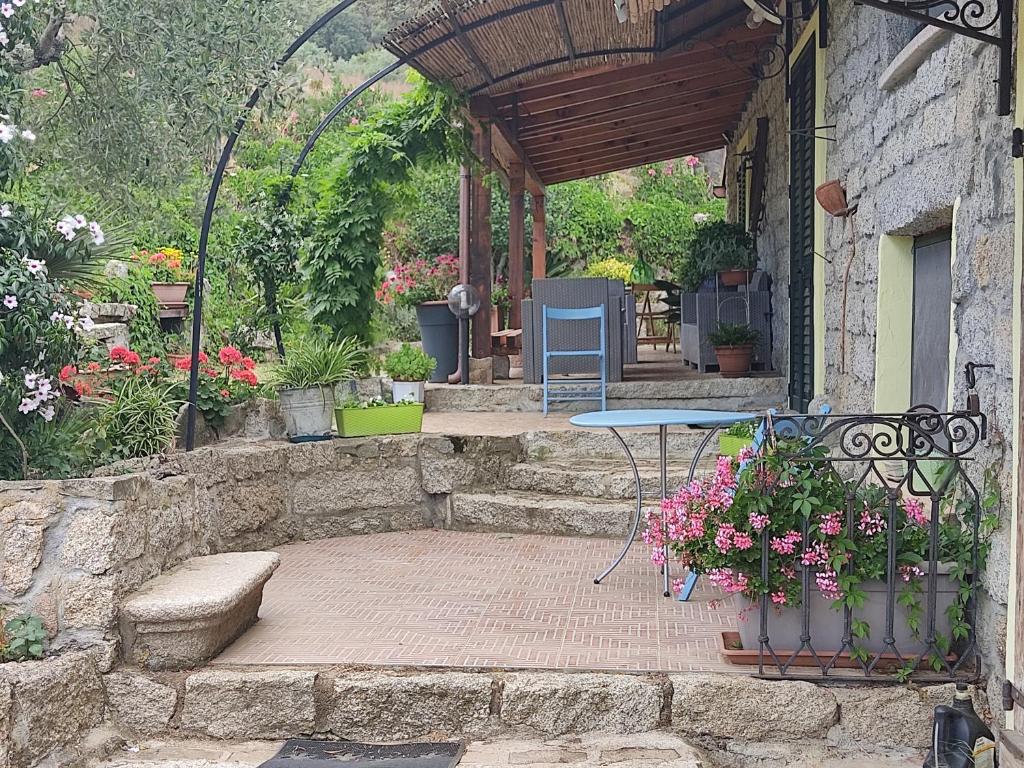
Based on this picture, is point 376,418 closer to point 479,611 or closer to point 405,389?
point 405,389

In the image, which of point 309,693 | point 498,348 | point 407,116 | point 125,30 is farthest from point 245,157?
point 309,693

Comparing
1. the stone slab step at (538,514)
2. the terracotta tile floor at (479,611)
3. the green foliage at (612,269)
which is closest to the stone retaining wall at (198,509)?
the stone slab step at (538,514)

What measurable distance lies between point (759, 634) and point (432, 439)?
8.87 feet

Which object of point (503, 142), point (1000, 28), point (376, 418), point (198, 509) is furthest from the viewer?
point (503, 142)

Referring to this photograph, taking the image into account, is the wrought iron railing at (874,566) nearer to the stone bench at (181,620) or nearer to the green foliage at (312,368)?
the stone bench at (181,620)

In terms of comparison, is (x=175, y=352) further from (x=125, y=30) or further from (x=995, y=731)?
(x=995, y=731)

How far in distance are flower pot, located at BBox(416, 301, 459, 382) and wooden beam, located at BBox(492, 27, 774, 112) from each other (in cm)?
169

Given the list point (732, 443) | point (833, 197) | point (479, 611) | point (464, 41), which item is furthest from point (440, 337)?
point (479, 611)

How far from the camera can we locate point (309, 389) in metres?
5.18

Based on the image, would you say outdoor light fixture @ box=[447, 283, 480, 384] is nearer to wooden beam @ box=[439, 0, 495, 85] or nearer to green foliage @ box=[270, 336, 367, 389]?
wooden beam @ box=[439, 0, 495, 85]

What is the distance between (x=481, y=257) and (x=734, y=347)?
2079 millimetres

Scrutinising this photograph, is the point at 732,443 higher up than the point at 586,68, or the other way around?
the point at 586,68

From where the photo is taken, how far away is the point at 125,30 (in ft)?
11.1

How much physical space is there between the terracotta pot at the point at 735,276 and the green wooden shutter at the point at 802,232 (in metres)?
1.82
